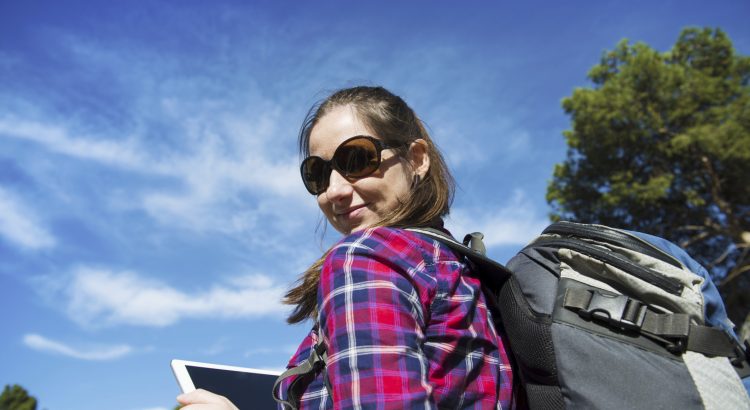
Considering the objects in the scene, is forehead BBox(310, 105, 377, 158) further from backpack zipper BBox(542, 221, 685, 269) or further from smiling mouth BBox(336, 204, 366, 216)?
backpack zipper BBox(542, 221, 685, 269)

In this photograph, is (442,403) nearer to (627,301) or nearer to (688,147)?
(627,301)

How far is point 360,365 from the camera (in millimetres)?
1128

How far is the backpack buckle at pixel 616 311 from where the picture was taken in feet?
4.00

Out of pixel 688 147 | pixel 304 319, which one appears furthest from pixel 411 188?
pixel 688 147

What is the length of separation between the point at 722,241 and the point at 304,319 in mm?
15608

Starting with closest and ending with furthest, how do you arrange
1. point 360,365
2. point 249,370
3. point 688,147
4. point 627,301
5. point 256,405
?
point 360,365 → point 627,301 → point 256,405 → point 249,370 → point 688,147

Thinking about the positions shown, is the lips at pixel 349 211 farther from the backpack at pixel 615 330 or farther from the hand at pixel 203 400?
the hand at pixel 203 400

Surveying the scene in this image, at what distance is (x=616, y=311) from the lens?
1228 millimetres

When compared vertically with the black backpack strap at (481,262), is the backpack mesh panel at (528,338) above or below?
below

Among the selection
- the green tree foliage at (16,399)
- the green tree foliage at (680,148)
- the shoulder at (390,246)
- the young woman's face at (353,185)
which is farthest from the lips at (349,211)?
the green tree foliage at (16,399)

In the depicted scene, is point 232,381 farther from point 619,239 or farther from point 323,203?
point 619,239

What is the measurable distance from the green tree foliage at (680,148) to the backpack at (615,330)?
13569 millimetres

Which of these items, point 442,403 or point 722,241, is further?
point 722,241

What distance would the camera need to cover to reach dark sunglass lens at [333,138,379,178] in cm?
174
